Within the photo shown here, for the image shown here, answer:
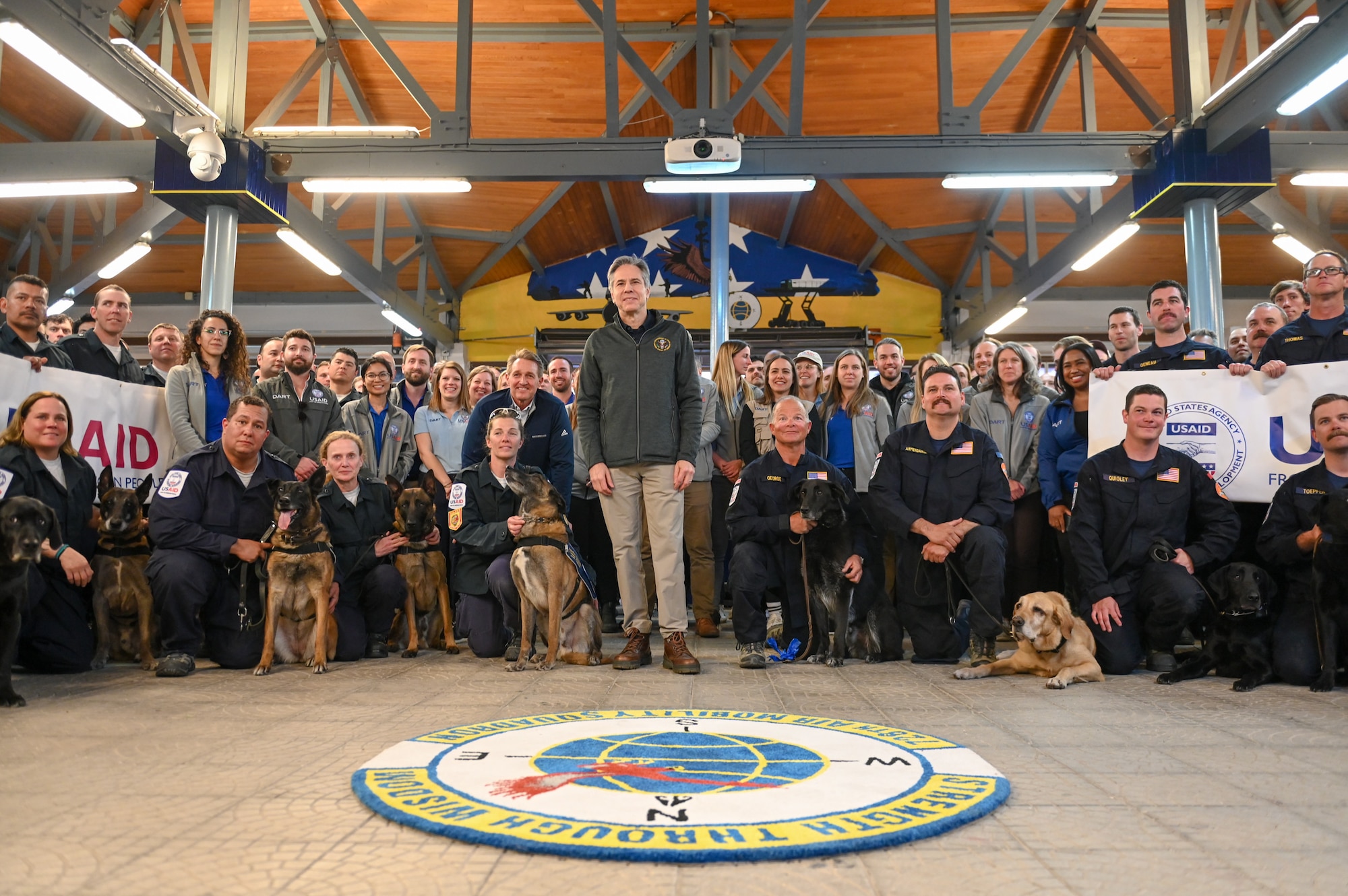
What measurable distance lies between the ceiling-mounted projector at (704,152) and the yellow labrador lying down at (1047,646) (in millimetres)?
5560

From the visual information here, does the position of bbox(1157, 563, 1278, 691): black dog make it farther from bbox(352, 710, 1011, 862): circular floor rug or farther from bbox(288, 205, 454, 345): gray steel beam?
bbox(288, 205, 454, 345): gray steel beam

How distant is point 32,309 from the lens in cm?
504

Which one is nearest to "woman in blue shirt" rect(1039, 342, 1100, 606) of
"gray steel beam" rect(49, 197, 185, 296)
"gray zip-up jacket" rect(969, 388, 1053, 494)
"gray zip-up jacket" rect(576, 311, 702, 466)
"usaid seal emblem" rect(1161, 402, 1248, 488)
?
"gray zip-up jacket" rect(969, 388, 1053, 494)

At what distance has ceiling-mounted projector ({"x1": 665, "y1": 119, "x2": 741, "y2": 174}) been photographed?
8.41 metres

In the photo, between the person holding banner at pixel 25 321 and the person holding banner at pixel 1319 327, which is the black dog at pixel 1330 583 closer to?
the person holding banner at pixel 1319 327

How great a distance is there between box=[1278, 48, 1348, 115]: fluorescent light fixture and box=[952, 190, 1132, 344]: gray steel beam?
274 centimetres

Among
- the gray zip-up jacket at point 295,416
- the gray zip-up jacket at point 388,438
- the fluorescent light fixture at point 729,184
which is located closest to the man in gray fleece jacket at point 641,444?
the gray zip-up jacket at point 388,438

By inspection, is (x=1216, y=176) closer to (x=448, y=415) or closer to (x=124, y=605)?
(x=448, y=415)

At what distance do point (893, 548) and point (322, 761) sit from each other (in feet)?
12.5


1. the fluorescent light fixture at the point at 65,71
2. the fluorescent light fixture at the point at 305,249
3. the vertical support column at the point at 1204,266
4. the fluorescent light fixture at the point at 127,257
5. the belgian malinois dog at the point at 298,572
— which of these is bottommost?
the belgian malinois dog at the point at 298,572

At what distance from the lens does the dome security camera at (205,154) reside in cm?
785

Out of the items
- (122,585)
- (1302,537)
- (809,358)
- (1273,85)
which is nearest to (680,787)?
(1302,537)

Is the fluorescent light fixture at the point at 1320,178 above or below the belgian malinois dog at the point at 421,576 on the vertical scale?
above

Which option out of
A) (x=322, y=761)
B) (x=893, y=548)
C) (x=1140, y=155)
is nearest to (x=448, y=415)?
(x=893, y=548)
